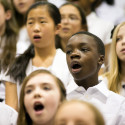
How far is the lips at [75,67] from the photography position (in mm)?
2796

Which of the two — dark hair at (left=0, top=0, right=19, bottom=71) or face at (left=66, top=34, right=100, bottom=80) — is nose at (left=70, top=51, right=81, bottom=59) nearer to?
face at (left=66, top=34, right=100, bottom=80)

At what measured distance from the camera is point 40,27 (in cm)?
340

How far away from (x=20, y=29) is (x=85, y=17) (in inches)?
26.0

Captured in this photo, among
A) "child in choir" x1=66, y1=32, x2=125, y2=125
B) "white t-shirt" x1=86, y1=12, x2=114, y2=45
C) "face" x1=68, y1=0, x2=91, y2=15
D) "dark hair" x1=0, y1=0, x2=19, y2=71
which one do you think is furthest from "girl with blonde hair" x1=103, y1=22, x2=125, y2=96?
"face" x1=68, y1=0, x2=91, y2=15

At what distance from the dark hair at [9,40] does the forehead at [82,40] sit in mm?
790

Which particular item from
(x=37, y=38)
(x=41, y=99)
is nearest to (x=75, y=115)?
(x=41, y=99)

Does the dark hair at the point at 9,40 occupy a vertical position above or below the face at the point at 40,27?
below

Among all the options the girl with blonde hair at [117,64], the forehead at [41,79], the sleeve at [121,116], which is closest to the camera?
the forehead at [41,79]

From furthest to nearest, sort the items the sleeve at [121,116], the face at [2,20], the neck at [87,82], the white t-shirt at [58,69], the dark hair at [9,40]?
1. the face at [2,20]
2. the dark hair at [9,40]
3. the white t-shirt at [58,69]
4. the neck at [87,82]
5. the sleeve at [121,116]

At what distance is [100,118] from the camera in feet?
6.64

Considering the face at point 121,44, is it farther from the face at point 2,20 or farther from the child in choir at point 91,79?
the face at point 2,20

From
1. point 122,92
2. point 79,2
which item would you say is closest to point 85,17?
point 79,2

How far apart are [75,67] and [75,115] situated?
87 cm

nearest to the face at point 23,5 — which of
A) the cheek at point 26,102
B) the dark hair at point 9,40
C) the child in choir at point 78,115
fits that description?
the dark hair at point 9,40
